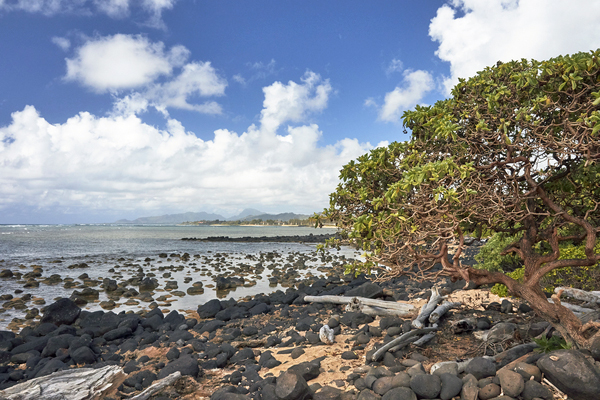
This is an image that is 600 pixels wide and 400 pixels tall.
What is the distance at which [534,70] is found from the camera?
193 inches

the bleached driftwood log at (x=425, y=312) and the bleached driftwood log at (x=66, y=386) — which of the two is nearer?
the bleached driftwood log at (x=66, y=386)

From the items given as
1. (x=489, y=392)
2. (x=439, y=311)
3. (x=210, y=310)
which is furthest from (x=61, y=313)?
(x=489, y=392)

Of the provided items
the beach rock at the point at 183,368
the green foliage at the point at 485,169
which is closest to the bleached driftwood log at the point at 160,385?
the beach rock at the point at 183,368

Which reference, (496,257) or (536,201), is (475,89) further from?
(496,257)

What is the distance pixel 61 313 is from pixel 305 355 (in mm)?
Answer: 9693

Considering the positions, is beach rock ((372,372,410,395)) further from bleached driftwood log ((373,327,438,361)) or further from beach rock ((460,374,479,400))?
bleached driftwood log ((373,327,438,361))

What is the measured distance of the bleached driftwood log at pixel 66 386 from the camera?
194 inches

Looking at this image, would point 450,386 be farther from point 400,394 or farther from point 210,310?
point 210,310

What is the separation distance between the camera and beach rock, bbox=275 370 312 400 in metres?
4.94

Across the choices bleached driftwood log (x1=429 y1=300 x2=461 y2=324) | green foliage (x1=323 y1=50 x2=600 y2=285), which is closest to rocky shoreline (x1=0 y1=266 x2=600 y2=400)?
bleached driftwood log (x1=429 y1=300 x2=461 y2=324)

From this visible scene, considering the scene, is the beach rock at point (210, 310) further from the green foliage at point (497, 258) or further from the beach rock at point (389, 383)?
the green foliage at point (497, 258)

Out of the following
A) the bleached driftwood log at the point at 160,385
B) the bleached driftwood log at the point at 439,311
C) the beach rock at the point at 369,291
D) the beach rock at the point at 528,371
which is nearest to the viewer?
the beach rock at the point at 528,371

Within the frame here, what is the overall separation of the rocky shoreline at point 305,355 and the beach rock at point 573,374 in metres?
0.01

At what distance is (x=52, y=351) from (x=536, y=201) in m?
11.6
